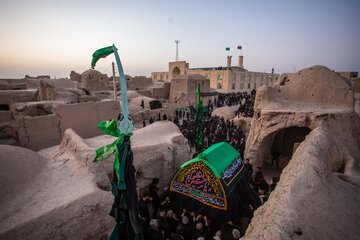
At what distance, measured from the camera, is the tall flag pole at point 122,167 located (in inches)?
122

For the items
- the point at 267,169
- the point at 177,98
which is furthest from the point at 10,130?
the point at 177,98

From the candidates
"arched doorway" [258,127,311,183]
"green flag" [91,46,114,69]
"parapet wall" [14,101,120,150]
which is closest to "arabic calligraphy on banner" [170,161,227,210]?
"green flag" [91,46,114,69]

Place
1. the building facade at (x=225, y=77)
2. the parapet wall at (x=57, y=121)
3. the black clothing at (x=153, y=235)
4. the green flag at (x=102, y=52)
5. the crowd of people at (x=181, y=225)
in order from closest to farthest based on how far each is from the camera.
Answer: the green flag at (x=102, y=52) → the black clothing at (x=153, y=235) → the crowd of people at (x=181, y=225) → the parapet wall at (x=57, y=121) → the building facade at (x=225, y=77)

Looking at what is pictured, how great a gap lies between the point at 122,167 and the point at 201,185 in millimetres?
3038

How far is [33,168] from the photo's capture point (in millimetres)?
5031

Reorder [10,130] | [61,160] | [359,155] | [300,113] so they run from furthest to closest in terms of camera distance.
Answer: [10,130] < [300,113] < [359,155] < [61,160]

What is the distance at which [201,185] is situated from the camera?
555 centimetres

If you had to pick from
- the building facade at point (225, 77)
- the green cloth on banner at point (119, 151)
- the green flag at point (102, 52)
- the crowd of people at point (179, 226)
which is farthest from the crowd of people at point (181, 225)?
the building facade at point (225, 77)

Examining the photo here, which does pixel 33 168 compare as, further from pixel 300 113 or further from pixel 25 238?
pixel 300 113

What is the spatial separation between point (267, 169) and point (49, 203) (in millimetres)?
8382

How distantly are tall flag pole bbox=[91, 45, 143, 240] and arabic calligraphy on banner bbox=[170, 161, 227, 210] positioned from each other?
2437 millimetres

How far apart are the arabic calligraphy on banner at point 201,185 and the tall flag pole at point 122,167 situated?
2437 millimetres

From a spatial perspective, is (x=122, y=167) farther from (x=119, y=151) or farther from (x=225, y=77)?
(x=225, y=77)

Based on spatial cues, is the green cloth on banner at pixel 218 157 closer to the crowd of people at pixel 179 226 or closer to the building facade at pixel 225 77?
the crowd of people at pixel 179 226
